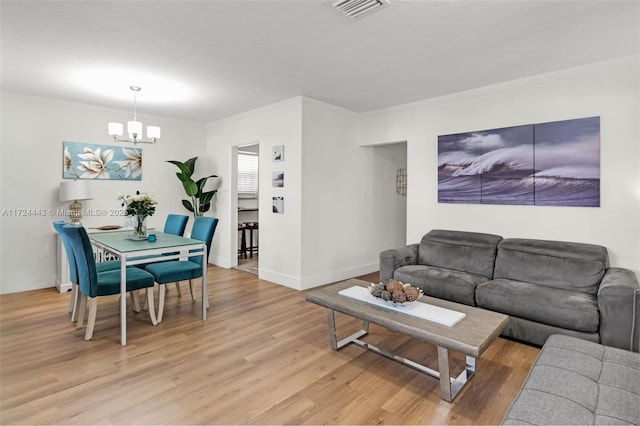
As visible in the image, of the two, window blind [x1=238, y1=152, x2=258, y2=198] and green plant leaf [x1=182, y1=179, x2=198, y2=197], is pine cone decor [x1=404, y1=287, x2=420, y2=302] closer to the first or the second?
green plant leaf [x1=182, y1=179, x2=198, y2=197]

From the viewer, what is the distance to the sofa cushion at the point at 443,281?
3277 millimetres

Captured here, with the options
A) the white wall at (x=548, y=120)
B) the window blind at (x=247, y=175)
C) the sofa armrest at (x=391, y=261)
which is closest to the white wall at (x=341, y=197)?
the white wall at (x=548, y=120)

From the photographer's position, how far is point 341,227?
5066 mm

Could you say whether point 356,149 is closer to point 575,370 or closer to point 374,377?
point 374,377

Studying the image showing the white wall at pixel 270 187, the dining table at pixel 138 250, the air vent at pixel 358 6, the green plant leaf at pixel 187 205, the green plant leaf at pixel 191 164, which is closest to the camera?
the air vent at pixel 358 6

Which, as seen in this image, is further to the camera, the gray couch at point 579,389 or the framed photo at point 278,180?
the framed photo at point 278,180

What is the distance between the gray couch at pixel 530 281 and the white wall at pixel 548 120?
24cm

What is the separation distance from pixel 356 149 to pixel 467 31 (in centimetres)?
269

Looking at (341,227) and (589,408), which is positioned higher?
(341,227)

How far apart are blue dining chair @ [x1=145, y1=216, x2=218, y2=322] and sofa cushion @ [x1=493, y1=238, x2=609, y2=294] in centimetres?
313

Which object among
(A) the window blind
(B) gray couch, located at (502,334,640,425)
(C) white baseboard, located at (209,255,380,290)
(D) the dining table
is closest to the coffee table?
(B) gray couch, located at (502,334,640,425)

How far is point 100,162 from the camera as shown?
16.5 feet

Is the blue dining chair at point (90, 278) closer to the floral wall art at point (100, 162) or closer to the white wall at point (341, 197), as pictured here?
the white wall at point (341, 197)

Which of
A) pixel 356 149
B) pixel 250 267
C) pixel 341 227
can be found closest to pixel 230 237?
pixel 250 267
